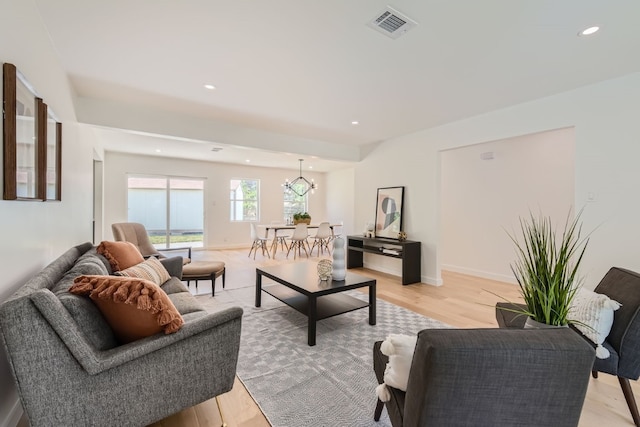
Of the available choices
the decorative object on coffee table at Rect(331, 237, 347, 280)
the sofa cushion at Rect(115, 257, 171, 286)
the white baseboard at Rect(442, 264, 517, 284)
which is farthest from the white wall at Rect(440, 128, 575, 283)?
the sofa cushion at Rect(115, 257, 171, 286)

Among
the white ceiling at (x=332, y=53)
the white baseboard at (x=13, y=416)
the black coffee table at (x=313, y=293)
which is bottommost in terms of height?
the white baseboard at (x=13, y=416)

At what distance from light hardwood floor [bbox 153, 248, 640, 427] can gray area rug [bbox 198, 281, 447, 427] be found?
13cm

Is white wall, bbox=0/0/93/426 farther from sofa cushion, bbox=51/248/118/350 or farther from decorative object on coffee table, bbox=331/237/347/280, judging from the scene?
decorative object on coffee table, bbox=331/237/347/280

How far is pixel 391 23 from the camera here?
1961 mm

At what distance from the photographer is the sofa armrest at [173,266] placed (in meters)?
3.09

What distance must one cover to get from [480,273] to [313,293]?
3.84 meters

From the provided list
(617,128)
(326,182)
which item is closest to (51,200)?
(617,128)

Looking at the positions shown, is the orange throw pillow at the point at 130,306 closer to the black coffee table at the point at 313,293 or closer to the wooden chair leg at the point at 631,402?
the black coffee table at the point at 313,293

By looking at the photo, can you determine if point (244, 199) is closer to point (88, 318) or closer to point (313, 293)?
point (313, 293)

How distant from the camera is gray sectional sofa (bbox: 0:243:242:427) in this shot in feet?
3.62

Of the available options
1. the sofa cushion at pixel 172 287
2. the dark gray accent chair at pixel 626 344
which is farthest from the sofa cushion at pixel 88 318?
the dark gray accent chair at pixel 626 344

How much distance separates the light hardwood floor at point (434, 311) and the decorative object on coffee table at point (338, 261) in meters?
1.11

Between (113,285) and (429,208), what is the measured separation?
424cm

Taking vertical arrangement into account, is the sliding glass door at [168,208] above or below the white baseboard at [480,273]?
above
